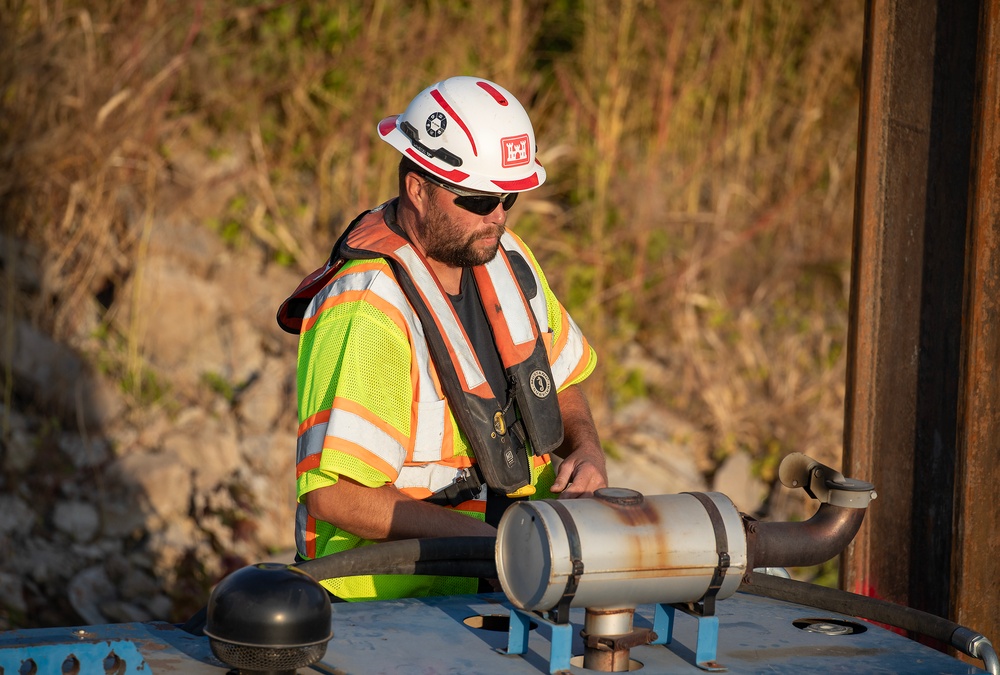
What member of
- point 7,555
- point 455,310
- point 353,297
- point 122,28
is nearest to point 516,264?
point 455,310

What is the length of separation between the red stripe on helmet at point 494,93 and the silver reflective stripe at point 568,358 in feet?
2.45

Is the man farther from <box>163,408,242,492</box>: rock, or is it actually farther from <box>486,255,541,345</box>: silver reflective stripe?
<box>163,408,242,492</box>: rock

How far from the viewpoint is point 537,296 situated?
11.4ft

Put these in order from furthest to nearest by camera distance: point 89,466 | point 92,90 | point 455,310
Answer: point 92,90 < point 89,466 < point 455,310

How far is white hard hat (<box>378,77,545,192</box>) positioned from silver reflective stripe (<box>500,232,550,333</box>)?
0.39 meters

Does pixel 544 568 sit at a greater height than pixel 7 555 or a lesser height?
greater

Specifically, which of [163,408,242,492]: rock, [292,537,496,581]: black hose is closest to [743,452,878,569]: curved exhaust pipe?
[292,537,496,581]: black hose

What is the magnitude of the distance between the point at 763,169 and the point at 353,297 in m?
6.02

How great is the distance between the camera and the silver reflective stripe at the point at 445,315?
9.86ft

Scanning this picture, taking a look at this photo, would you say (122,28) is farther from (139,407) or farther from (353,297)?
(353,297)

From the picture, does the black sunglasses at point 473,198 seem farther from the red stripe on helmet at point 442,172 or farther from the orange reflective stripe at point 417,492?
the orange reflective stripe at point 417,492

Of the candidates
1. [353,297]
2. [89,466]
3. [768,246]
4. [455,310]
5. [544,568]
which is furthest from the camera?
[768,246]

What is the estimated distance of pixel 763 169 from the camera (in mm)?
8352

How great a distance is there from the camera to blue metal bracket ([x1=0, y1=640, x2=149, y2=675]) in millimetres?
1903
